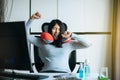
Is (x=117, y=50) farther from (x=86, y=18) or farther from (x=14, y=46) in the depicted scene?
(x=14, y=46)

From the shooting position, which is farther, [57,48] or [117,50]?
[117,50]

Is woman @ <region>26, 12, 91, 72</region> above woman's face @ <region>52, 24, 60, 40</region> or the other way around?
the other way around

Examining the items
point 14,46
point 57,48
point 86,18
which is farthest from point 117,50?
point 14,46

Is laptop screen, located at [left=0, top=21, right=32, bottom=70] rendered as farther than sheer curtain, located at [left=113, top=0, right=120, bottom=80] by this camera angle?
No

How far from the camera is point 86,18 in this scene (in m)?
3.58

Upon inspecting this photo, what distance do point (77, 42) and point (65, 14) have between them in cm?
108

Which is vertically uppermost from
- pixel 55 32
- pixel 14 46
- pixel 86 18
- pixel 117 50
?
pixel 86 18

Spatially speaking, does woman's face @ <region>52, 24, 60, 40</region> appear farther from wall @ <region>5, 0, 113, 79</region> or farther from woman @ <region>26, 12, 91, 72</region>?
wall @ <region>5, 0, 113, 79</region>

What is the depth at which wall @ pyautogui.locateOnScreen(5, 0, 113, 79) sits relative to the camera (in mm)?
3547

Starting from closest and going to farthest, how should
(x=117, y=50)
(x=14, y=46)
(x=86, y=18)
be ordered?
(x=14, y=46) → (x=117, y=50) → (x=86, y=18)

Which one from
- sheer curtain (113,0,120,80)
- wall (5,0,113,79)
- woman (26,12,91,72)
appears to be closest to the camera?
woman (26,12,91,72)

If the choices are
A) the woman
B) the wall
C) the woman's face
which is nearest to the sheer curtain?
the wall

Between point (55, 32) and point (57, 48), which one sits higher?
point (55, 32)

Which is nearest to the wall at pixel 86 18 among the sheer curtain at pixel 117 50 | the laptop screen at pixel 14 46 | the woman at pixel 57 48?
the sheer curtain at pixel 117 50
